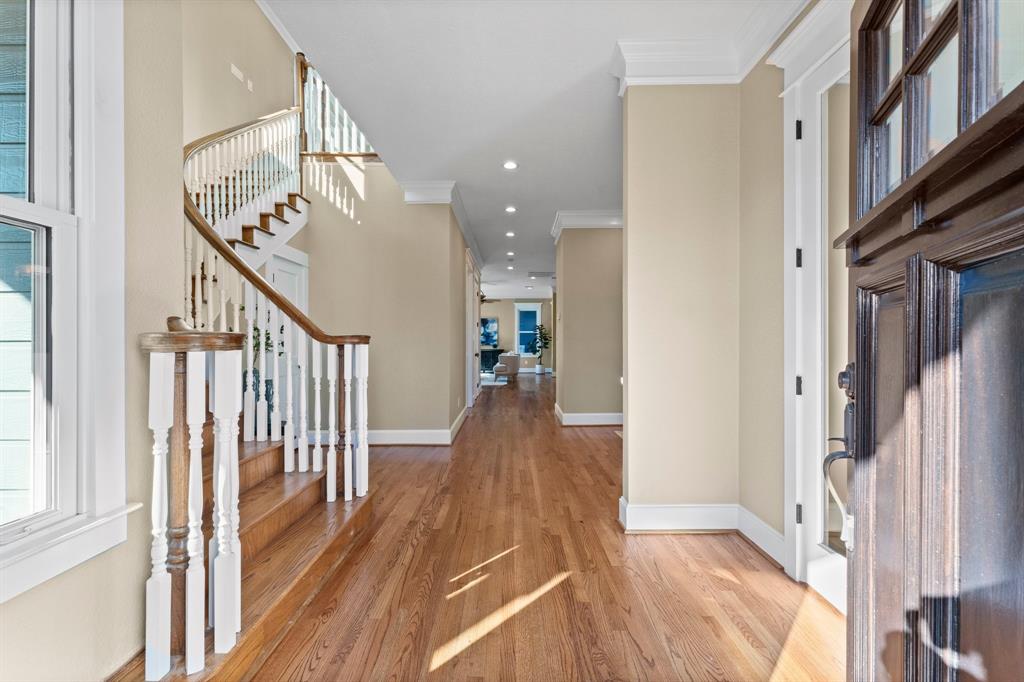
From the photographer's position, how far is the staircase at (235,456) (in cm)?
141

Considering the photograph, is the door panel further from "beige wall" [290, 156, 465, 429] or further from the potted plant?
the potted plant

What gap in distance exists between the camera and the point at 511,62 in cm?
274

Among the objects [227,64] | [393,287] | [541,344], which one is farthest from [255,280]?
[541,344]

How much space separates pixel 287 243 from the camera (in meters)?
4.66

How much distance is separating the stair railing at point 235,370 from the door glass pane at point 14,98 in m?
0.47

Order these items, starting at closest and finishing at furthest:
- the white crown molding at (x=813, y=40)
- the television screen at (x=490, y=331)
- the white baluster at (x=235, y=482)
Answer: the white baluster at (x=235, y=482) < the white crown molding at (x=813, y=40) < the television screen at (x=490, y=331)

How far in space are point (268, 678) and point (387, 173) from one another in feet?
15.2

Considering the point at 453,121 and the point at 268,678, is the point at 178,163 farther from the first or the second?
the point at 453,121

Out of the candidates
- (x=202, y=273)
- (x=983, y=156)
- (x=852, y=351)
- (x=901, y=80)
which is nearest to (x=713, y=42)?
(x=901, y=80)

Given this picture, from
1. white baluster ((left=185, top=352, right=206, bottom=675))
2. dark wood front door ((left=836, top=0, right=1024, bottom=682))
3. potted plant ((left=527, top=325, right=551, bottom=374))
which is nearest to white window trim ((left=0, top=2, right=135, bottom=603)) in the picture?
white baluster ((left=185, top=352, right=206, bottom=675))

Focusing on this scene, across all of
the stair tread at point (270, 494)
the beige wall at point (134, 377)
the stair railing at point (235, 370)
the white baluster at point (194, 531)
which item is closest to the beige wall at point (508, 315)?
the stair railing at point (235, 370)

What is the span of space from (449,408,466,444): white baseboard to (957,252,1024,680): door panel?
15.7 feet

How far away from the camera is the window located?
17438mm

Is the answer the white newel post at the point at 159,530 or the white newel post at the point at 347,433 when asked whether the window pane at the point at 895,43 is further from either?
the white newel post at the point at 347,433
